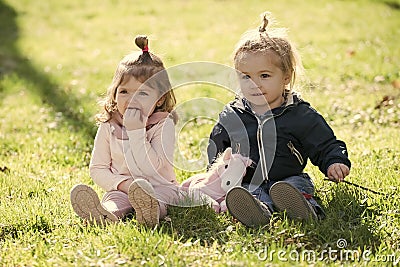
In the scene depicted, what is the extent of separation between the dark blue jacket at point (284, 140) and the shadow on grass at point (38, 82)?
217 centimetres

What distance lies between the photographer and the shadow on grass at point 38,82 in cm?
639

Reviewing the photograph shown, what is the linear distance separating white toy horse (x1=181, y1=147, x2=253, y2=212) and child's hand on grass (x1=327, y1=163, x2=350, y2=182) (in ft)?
1.73

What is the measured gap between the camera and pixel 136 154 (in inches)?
153

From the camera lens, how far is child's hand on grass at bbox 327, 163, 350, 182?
12.1 ft

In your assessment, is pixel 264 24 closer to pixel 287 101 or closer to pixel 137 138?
pixel 287 101

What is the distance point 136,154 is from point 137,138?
10 centimetres

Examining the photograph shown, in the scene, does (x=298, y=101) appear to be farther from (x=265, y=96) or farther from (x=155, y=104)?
(x=155, y=104)

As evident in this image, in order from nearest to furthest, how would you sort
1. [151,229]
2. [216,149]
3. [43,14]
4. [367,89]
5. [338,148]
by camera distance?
1. [151,229]
2. [338,148]
3. [216,149]
4. [367,89]
5. [43,14]

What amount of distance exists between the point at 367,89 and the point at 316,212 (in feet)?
12.5

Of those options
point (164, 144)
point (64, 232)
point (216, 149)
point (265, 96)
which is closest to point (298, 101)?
point (265, 96)

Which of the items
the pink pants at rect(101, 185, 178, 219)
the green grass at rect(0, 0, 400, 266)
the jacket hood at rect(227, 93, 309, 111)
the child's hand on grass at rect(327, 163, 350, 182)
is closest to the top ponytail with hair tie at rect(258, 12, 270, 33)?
the jacket hood at rect(227, 93, 309, 111)

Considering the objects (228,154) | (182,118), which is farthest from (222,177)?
(182,118)

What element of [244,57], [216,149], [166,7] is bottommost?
[216,149]

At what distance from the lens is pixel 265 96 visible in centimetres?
403
